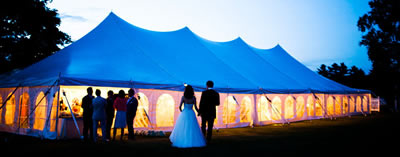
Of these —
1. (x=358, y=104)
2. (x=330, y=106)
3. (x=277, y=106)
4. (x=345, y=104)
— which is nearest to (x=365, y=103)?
(x=358, y=104)

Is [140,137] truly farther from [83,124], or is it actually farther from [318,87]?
[318,87]

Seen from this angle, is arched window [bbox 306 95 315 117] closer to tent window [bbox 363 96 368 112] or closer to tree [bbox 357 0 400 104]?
tent window [bbox 363 96 368 112]

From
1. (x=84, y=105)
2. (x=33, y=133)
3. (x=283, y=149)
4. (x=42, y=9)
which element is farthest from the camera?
(x=42, y=9)

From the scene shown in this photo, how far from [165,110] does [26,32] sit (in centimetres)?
1433

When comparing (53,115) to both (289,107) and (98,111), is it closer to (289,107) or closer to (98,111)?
(98,111)

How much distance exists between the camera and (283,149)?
22.1ft

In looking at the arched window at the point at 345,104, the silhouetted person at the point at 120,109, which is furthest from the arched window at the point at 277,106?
the silhouetted person at the point at 120,109

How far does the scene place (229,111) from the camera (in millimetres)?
12891

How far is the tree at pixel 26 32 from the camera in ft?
62.5

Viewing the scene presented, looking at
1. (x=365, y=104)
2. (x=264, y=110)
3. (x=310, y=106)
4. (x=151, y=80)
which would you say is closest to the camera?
(x=151, y=80)

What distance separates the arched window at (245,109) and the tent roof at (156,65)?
0.73 metres

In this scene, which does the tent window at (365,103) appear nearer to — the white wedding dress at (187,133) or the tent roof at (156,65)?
the tent roof at (156,65)

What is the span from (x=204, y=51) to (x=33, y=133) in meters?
7.79

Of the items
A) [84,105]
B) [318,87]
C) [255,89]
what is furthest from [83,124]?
[318,87]
